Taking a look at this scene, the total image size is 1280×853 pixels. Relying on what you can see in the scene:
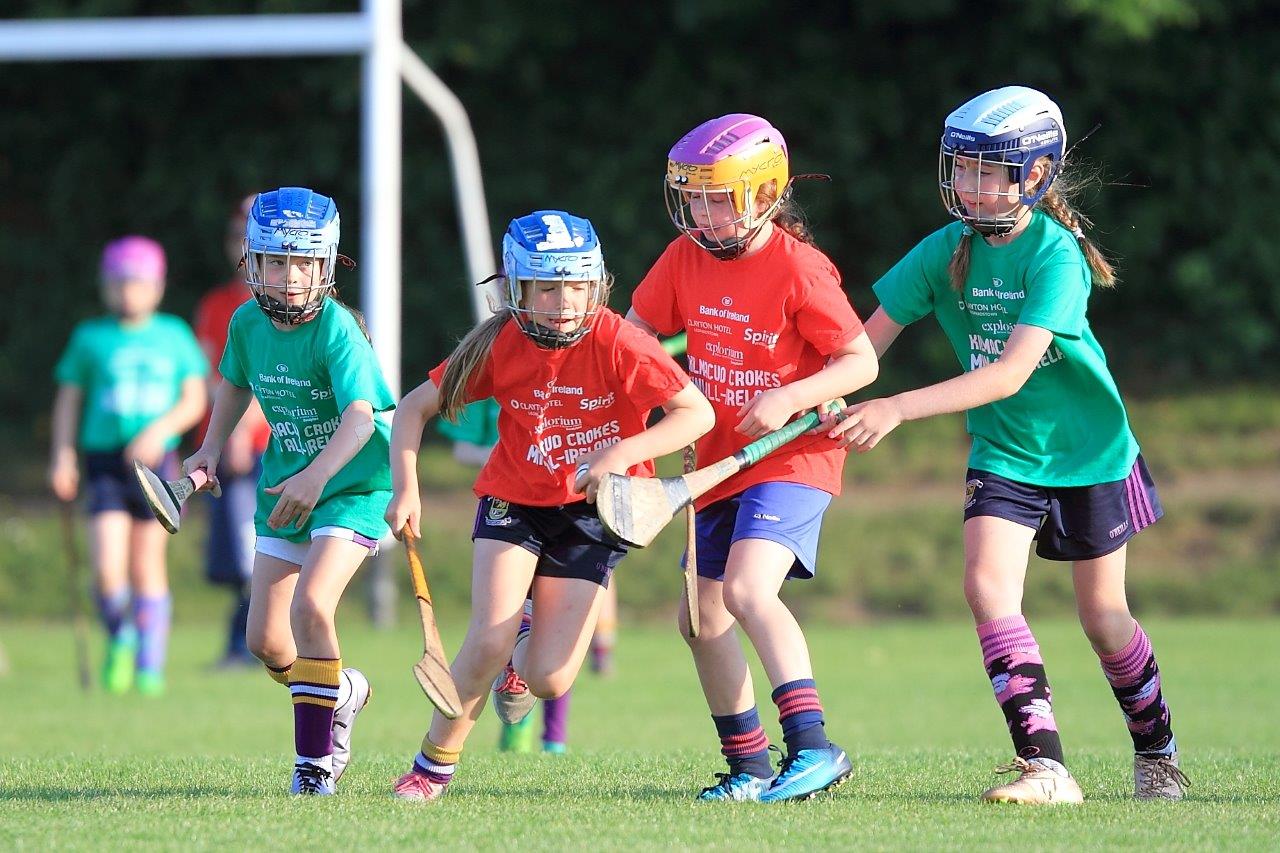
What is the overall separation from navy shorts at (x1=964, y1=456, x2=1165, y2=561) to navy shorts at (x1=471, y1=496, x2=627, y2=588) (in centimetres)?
110

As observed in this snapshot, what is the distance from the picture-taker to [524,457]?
203 inches

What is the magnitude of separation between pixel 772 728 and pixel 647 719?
2.60 ft

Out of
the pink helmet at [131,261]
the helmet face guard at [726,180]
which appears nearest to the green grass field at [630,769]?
the helmet face guard at [726,180]

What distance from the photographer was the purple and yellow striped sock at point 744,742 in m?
5.28

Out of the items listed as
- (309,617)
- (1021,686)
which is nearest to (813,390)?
(1021,686)

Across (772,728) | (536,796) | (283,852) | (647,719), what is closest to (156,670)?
(647,719)

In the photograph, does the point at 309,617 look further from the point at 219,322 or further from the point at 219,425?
the point at 219,322

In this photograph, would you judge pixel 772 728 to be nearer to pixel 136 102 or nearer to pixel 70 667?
pixel 70 667

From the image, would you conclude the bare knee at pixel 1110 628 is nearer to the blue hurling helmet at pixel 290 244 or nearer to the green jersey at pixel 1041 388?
the green jersey at pixel 1041 388

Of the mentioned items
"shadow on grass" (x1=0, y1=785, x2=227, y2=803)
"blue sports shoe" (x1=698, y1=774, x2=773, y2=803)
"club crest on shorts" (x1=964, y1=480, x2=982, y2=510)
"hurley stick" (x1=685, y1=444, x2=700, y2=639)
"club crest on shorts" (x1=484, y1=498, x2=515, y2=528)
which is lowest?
"shadow on grass" (x1=0, y1=785, x2=227, y2=803)

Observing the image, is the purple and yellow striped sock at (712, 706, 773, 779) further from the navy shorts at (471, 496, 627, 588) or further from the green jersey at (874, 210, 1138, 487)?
the green jersey at (874, 210, 1138, 487)

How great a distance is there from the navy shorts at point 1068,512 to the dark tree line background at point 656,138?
1146 centimetres

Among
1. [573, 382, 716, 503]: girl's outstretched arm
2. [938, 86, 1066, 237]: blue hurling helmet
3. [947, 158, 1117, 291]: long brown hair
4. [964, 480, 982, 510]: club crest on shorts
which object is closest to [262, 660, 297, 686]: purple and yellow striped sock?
[573, 382, 716, 503]: girl's outstretched arm

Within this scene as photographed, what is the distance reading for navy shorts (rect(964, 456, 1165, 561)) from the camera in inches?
207
